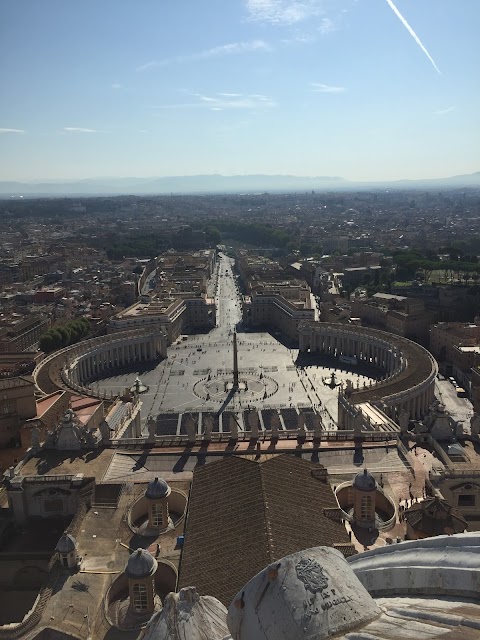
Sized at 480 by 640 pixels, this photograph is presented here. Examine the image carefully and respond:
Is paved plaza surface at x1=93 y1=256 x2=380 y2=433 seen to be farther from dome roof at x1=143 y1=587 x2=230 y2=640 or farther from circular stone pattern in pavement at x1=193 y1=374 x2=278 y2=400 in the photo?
dome roof at x1=143 y1=587 x2=230 y2=640

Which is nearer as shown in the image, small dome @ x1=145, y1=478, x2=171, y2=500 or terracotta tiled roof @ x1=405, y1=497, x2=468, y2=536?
terracotta tiled roof @ x1=405, y1=497, x2=468, y2=536

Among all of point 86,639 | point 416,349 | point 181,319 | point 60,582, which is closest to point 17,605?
point 60,582

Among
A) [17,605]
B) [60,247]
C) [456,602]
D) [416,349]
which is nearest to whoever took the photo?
[456,602]

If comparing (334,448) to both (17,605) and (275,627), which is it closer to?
(17,605)

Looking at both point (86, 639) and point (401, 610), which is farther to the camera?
point (86, 639)

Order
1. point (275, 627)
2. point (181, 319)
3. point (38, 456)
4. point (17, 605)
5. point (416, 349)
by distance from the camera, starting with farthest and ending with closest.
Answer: point (181, 319) → point (416, 349) → point (38, 456) → point (17, 605) → point (275, 627)

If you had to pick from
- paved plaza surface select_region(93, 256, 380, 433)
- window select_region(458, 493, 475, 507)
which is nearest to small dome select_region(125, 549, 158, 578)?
window select_region(458, 493, 475, 507)

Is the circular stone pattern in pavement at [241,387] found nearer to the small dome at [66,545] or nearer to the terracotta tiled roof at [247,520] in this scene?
the terracotta tiled roof at [247,520]

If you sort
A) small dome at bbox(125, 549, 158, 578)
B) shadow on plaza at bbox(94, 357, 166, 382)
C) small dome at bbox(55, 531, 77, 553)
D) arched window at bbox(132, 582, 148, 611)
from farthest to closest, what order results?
1. shadow on plaza at bbox(94, 357, 166, 382)
2. small dome at bbox(55, 531, 77, 553)
3. arched window at bbox(132, 582, 148, 611)
4. small dome at bbox(125, 549, 158, 578)
